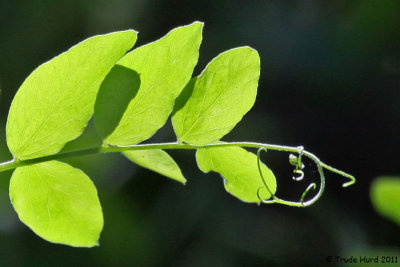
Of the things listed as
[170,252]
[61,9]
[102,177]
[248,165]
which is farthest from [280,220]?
[248,165]

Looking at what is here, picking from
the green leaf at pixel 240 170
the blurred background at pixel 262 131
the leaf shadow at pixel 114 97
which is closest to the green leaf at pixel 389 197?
the green leaf at pixel 240 170

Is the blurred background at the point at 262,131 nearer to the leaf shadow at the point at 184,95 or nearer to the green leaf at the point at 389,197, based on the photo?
the green leaf at the point at 389,197

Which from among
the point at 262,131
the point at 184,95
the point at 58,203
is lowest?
the point at 58,203

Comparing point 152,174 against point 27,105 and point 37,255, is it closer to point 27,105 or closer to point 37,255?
point 37,255

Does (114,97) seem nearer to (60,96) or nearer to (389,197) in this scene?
(60,96)

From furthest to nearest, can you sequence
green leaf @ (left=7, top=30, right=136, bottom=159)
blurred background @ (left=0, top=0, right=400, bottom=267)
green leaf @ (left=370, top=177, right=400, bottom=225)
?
blurred background @ (left=0, top=0, right=400, bottom=267), green leaf @ (left=370, top=177, right=400, bottom=225), green leaf @ (left=7, top=30, right=136, bottom=159)

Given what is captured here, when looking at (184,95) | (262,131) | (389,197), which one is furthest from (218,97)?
(262,131)

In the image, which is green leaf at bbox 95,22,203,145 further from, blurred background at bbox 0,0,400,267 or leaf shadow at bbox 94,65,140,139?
blurred background at bbox 0,0,400,267

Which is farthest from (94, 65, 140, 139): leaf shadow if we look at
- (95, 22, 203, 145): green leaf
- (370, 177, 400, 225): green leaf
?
(370, 177, 400, 225): green leaf
